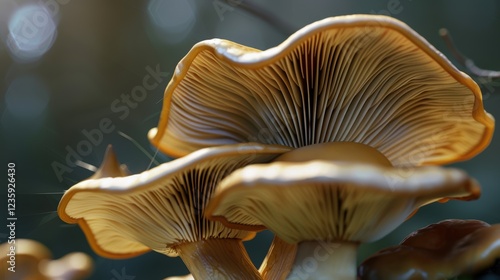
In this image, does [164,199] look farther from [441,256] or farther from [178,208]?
[441,256]

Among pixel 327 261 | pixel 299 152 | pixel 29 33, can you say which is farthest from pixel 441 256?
pixel 29 33

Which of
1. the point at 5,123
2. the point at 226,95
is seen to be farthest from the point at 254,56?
the point at 5,123

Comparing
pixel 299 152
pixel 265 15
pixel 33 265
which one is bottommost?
pixel 33 265

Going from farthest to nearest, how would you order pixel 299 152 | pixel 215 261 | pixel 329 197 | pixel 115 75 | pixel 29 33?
pixel 115 75, pixel 29 33, pixel 215 261, pixel 299 152, pixel 329 197

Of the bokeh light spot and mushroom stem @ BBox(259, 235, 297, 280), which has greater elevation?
the bokeh light spot

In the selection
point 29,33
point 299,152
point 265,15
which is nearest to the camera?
point 299,152

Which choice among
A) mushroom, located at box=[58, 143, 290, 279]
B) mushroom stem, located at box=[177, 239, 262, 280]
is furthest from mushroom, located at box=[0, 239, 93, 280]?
mushroom stem, located at box=[177, 239, 262, 280]

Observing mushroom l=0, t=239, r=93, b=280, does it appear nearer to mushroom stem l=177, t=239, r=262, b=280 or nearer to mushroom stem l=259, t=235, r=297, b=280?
mushroom stem l=177, t=239, r=262, b=280
